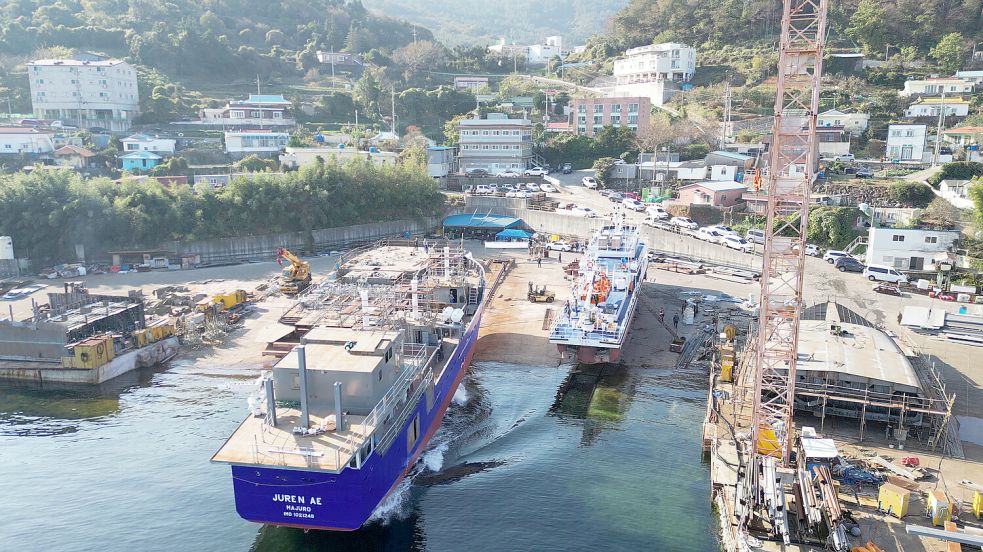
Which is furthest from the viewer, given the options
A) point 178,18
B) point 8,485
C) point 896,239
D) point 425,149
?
point 178,18

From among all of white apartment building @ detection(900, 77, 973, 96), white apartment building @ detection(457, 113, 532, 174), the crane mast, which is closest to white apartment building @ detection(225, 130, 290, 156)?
white apartment building @ detection(457, 113, 532, 174)

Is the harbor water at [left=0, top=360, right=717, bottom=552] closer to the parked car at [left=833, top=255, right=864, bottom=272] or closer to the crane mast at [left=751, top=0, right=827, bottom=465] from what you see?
the crane mast at [left=751, top=0, right=827, bottom=465]

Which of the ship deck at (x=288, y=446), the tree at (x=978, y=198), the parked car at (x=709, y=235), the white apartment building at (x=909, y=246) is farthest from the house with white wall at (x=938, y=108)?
the ship deck at (x=288, y=446)

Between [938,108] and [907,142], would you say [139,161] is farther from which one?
[938,108]

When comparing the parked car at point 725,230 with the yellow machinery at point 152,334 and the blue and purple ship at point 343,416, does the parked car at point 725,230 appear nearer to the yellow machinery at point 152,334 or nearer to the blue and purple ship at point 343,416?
the blue and purple ship at point 343,416

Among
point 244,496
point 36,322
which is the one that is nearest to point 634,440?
point 244,496

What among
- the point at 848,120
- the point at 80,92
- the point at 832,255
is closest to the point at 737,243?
the point at 832,255

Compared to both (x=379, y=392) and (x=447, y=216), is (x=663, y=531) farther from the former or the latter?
(x=447, y=216)
